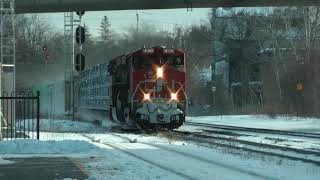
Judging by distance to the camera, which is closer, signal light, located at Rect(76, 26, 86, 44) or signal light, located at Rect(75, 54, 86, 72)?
signal light, located at Rect(76, 26, 86, 44)

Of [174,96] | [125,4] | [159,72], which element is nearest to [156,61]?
[159,72]

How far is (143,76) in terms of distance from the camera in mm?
30672

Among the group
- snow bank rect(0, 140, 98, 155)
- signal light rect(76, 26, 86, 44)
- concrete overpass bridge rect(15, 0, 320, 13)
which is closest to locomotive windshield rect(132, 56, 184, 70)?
concrete overpass bridge rect(15, 0, 320, 13)

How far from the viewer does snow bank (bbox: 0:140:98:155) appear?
62.1 feet

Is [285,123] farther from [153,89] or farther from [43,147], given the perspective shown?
[43,147]

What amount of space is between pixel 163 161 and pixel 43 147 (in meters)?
4.30

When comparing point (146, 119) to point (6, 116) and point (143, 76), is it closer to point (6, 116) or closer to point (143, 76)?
point (143, 76)

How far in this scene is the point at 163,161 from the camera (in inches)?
666

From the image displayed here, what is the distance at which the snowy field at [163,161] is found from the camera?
14.0 metres

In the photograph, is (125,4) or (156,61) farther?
(125,4)

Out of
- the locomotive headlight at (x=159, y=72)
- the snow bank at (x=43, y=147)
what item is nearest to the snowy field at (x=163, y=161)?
the snow bank at (x=43, y=147)

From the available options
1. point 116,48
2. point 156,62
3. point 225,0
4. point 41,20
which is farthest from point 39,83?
point 156,62

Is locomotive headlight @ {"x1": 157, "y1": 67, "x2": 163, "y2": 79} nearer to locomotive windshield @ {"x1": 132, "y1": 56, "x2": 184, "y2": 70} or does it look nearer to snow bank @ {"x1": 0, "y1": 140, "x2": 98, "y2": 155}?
locomotive windshield @ {"x1": 132, "y1": 56, "x2": 184, "y2": 70}

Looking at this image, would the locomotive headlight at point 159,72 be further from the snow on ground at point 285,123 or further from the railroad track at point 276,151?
the snow on ground at point 285,123
